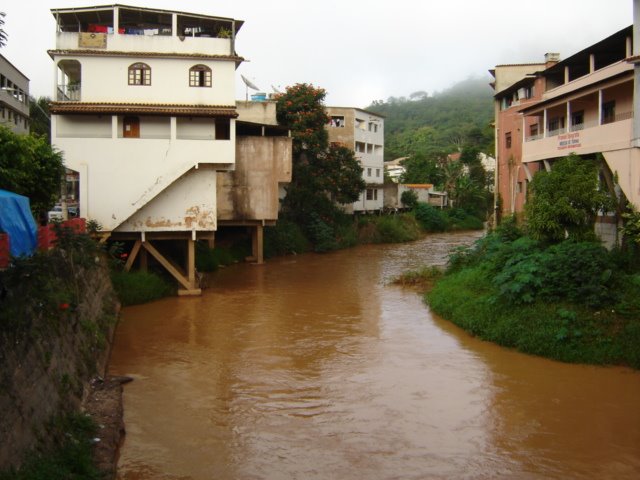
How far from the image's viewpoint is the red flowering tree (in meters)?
34.1

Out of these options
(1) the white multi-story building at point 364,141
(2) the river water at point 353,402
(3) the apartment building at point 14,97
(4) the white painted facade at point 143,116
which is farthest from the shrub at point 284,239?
(3) the apartment building at point 14,97

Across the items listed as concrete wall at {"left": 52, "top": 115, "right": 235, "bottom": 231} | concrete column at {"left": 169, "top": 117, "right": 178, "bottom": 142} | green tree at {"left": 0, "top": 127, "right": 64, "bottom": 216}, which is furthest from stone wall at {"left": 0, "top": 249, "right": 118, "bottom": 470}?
concrete column at {"left": 169, "top": 117, "right": 178, "bottom": 142}

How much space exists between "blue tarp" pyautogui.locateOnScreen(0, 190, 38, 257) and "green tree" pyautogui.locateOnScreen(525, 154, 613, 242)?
12.1 m

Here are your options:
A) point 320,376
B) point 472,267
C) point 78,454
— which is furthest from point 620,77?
point 78,454

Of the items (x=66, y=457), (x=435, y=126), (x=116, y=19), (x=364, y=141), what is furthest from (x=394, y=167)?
(x=66, y=457)

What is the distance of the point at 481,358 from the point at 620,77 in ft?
28.8

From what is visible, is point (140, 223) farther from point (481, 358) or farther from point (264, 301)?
point (481, 358)

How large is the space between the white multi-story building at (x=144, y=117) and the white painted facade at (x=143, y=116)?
A: 0.10 feet

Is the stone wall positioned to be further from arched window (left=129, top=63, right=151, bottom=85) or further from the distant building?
the distant building

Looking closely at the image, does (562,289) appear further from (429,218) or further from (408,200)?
(408,200)

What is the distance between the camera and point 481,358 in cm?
1458

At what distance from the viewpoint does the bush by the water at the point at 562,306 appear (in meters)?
13.8

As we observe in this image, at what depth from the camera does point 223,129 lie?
74.9ft

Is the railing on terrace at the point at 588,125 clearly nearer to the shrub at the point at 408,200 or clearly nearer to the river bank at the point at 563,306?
the river bank at the point at 563,306
